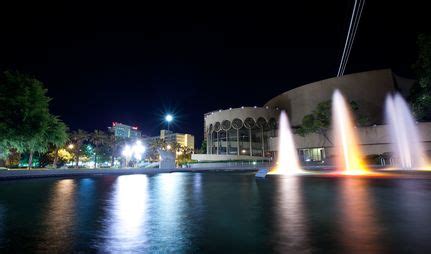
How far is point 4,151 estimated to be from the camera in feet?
97.7

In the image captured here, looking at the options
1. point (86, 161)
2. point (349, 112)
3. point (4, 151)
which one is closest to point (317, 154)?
point (349, 112)

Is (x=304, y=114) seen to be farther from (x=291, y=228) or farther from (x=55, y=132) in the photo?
(x=291, y=228)

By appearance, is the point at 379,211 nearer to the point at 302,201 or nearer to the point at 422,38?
the point at 302,201

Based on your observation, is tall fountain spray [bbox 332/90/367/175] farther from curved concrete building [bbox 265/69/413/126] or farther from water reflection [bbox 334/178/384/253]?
water reflection [bbox 334/178/384/253]

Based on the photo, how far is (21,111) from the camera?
26125 millimetres

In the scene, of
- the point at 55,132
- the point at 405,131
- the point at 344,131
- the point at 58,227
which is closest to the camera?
the point at 58,227

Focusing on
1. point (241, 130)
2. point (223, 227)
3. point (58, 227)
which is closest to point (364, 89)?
point (241, 130)

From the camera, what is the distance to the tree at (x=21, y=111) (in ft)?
84.2

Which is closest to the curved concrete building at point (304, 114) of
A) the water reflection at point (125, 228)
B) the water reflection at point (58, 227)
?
the water reflection at point (125, 228)

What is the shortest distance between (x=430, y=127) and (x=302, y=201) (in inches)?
2381

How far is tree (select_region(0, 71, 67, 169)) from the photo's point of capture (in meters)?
25.7

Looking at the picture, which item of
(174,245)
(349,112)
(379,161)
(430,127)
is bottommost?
(174,245)

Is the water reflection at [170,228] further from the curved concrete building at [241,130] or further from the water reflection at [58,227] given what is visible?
the curved concrete building at [241,130]

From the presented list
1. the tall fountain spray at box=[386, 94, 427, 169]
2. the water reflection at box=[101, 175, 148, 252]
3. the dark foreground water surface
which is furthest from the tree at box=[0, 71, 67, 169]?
the tall fountain spray at box=[386, 94, 427, 169]
